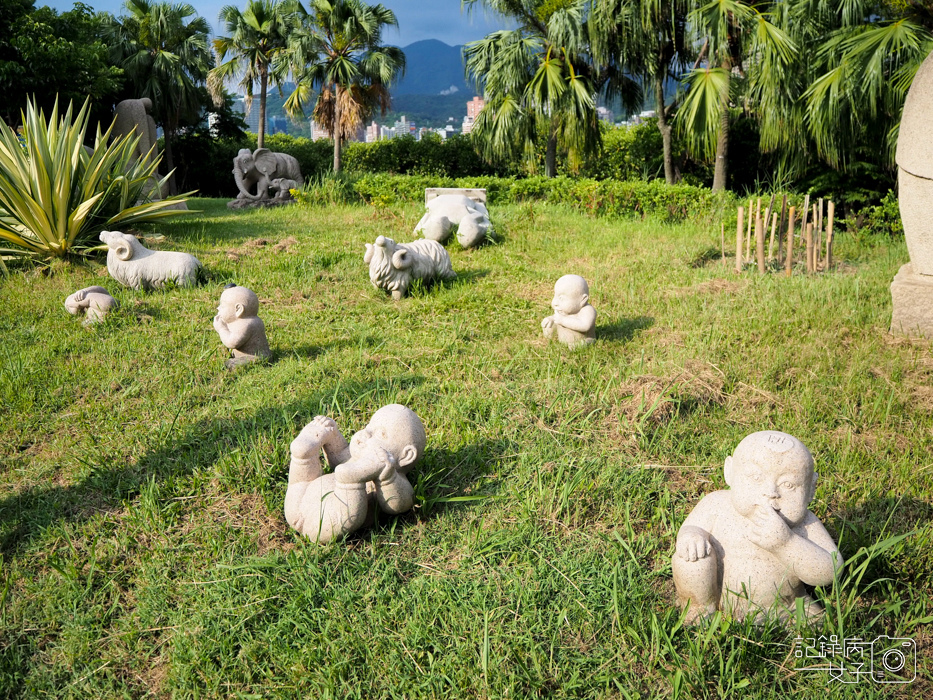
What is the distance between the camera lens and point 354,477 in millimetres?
2529

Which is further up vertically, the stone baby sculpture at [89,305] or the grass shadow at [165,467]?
the stone baby sculpture at [89,305]

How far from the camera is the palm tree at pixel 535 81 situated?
1230 centimetres

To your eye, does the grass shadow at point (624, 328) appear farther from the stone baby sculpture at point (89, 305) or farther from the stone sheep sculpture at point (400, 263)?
the stone baby sculpture at point (89, 305)

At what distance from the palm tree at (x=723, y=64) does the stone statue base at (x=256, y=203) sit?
21.8ft

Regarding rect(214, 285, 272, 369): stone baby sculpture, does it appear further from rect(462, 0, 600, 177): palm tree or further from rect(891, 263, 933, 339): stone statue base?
rect(462, 0, 600, 177): palm tree

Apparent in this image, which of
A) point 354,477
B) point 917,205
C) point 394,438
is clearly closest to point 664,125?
point 917,205

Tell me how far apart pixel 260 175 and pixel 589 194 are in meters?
5.93

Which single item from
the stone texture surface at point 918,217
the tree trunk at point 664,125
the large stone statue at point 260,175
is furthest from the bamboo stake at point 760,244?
the large stone statue at point 260,175

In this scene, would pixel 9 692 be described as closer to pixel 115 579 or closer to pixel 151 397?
pixel 115 579

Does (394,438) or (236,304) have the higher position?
(236,304)

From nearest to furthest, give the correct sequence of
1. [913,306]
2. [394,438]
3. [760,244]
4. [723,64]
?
[394,438], [913,306], [760,244], [723,64]

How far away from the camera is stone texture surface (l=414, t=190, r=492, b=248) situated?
7.88 metres

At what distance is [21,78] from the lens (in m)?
14.1

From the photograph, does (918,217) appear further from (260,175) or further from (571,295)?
(260,175)
